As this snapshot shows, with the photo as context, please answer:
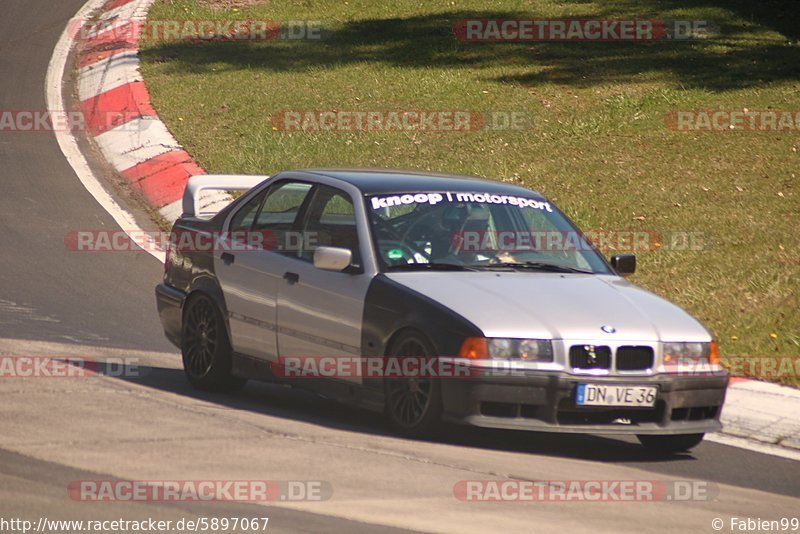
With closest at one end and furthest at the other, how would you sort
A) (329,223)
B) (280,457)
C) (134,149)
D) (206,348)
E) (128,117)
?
(280,457)
(329,223)
(206,348)
(134,149)
(128,117)

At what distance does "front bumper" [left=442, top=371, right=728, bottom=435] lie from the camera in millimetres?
7293

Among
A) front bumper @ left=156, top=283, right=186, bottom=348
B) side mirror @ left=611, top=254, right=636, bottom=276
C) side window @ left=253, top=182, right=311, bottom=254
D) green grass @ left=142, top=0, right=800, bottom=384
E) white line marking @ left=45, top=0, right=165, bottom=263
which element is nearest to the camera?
side window @ left=253, top=182, right=311, bottom=254

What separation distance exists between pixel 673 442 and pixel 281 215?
2.86 m

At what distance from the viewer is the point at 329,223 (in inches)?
334

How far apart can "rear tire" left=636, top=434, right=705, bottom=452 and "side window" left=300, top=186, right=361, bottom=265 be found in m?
2.11

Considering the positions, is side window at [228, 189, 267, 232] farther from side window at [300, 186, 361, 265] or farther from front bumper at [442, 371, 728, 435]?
front bumper at [442, 371, 728, 435]

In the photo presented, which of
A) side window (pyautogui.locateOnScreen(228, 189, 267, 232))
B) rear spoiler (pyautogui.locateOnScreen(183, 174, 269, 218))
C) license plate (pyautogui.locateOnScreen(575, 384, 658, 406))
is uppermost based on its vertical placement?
rear spoiler (pyautogui.locateOnScreen(183, 174, 269, 218))

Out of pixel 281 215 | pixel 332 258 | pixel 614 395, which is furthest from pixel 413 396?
pixel 281 215

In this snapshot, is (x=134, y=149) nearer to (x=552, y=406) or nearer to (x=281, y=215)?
(x=281, y=215)

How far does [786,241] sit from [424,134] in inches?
222

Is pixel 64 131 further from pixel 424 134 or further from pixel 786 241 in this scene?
pixel 786 241

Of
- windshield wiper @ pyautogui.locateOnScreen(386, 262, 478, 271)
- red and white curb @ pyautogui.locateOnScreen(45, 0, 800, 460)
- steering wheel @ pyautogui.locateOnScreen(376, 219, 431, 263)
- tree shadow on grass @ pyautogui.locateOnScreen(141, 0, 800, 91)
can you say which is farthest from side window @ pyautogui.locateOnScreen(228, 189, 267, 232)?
tree shadow on grass @ pyautogui.locateOnScreen(141, 0, 800, 91)

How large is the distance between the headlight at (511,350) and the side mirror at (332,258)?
0.98m

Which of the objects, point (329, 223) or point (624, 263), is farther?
point (624, 263)
